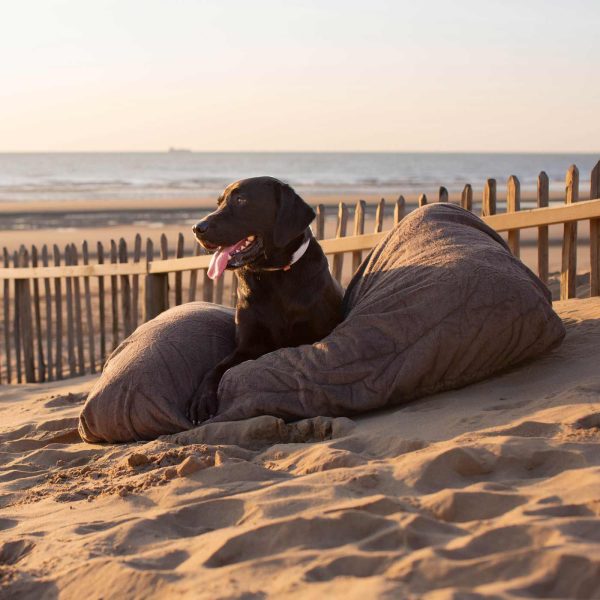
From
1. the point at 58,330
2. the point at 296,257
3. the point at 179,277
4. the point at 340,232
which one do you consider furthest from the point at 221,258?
the point at 58,330

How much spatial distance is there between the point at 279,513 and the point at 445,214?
288 cm

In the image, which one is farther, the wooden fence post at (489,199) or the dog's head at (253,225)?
the wooden fence post at (489,199)

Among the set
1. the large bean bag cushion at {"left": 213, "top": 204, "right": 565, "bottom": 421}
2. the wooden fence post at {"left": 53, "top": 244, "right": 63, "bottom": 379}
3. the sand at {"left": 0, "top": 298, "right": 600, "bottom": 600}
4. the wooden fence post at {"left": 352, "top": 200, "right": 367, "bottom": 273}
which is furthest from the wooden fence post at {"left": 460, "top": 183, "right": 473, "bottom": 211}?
the wooden fence post at {"left": 53, "top": 244, "right": 63, "bottom": 379}

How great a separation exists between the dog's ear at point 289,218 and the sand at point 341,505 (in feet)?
3.44

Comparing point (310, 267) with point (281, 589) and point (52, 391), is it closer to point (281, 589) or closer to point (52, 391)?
point (281, 589)

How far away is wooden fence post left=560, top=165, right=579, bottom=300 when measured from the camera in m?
6.75

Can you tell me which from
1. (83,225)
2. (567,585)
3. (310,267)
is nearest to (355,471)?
(567,585)

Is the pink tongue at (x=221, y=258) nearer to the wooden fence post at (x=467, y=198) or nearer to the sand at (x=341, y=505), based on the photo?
the sand at (x=341, y=505)

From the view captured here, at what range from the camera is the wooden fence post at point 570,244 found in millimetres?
6746

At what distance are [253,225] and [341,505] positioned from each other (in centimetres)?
223

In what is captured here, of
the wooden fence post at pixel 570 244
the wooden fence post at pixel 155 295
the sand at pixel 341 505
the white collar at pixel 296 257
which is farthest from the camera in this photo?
the wooden fence post at pixel 155 295

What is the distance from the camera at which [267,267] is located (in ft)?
16.5

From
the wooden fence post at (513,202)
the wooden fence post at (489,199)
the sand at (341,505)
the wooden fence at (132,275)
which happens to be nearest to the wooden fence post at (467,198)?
the wooden fence at (132,275)

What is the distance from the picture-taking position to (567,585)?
243 cm
